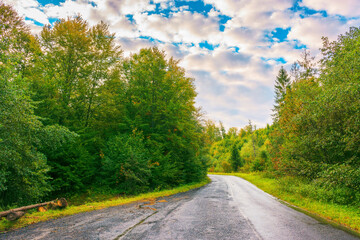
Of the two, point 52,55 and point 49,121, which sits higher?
point 52,55

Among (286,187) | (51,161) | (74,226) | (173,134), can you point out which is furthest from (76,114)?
(286,187)

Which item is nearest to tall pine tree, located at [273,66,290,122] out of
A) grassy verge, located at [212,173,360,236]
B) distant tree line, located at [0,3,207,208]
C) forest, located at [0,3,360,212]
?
forest, located at [0,3,360,212]

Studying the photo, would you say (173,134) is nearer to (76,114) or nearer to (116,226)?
(76,114)

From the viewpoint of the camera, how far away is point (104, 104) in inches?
826

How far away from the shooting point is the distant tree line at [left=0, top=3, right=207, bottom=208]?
1155cm

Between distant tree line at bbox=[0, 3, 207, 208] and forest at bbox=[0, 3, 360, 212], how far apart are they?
3.7 inches

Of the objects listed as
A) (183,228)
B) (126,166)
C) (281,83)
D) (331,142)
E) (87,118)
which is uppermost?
(281,83)

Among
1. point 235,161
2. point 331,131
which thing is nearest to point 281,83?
point 331,131

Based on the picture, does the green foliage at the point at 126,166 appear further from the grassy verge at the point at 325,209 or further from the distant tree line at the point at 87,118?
the grassy verge at the point at 325,209

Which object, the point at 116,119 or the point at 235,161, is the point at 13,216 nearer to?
the point at 116,119

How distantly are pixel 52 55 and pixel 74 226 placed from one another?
17.4 meters

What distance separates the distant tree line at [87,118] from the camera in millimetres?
11547

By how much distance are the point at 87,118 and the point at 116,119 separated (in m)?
3.02

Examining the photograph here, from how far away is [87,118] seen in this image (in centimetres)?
2078
